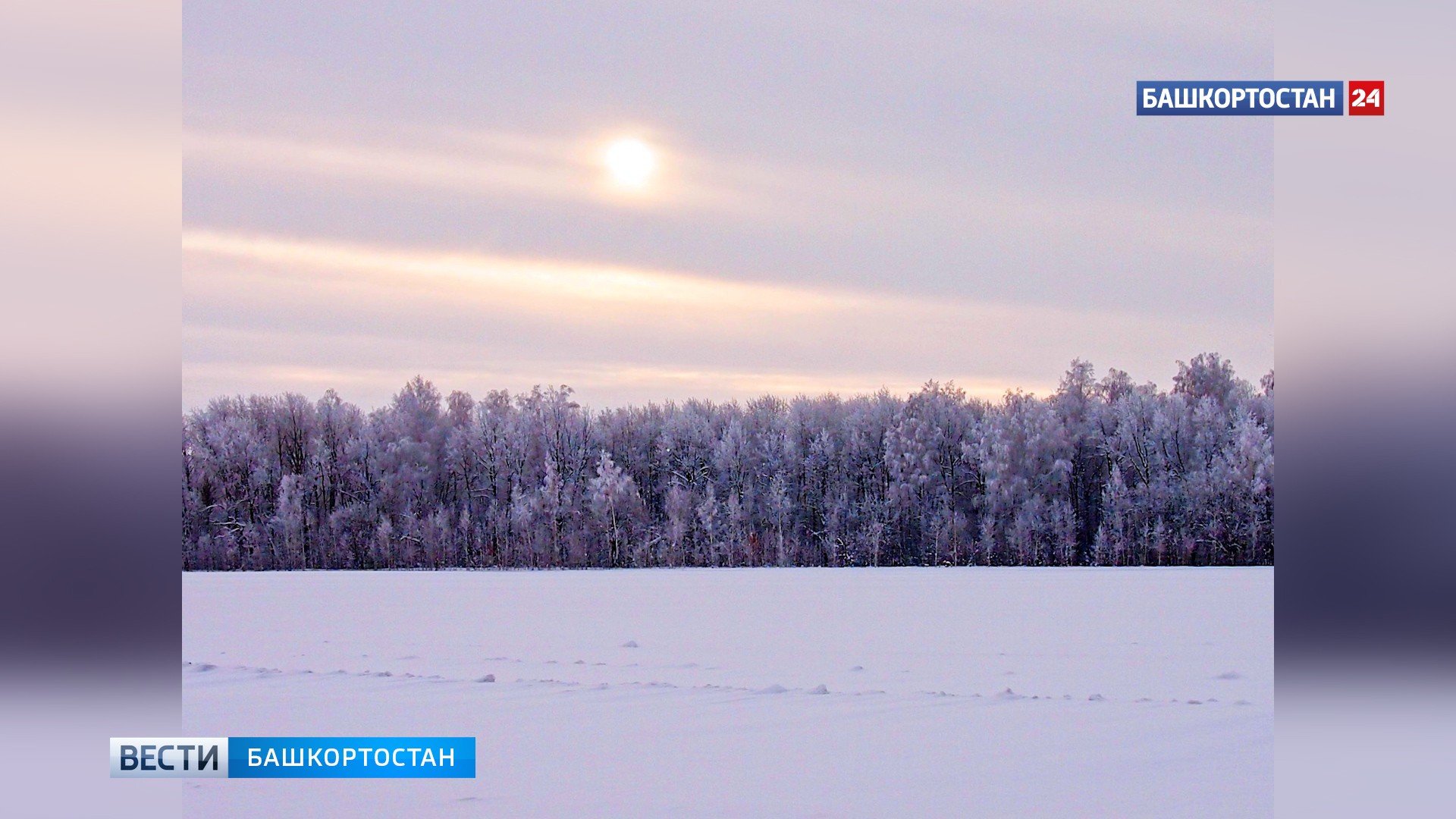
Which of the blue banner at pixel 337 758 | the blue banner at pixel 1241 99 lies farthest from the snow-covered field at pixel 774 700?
the blue banner at pixel 1241 99

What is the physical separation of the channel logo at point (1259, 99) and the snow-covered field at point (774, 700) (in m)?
2.78

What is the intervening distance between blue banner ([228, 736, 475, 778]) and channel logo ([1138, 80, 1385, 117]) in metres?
3.61

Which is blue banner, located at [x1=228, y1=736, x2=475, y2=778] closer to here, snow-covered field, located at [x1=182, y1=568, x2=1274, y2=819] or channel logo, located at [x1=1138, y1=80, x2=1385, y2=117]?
snow-covered field, located at [x1=182, y1=568, x2=1274, y2=819]

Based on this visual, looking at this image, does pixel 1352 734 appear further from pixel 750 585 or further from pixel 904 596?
pixel 750 585

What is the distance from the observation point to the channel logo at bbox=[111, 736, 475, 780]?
4078 mm

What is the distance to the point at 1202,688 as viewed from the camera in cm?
838

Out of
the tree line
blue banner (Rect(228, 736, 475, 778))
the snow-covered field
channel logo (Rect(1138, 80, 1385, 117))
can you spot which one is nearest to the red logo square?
channel logo (Rect(1138, 80, 1385, 117))

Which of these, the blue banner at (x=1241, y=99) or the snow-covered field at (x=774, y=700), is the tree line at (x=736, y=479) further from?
the blue banner at (x=1241, y=99)

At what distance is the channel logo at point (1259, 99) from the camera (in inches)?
157

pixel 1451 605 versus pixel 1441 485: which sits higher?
pixel 1441 485

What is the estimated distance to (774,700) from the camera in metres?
7.89

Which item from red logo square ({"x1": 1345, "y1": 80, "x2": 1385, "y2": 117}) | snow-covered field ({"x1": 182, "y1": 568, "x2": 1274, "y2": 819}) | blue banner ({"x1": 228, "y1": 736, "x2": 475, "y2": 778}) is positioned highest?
red logo square ({"x1": 1345, "y1": 80, "x2": 1385, "y2": 117})

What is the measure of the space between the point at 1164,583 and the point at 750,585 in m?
6.60

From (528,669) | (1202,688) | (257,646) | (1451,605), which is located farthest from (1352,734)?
(257,646)
